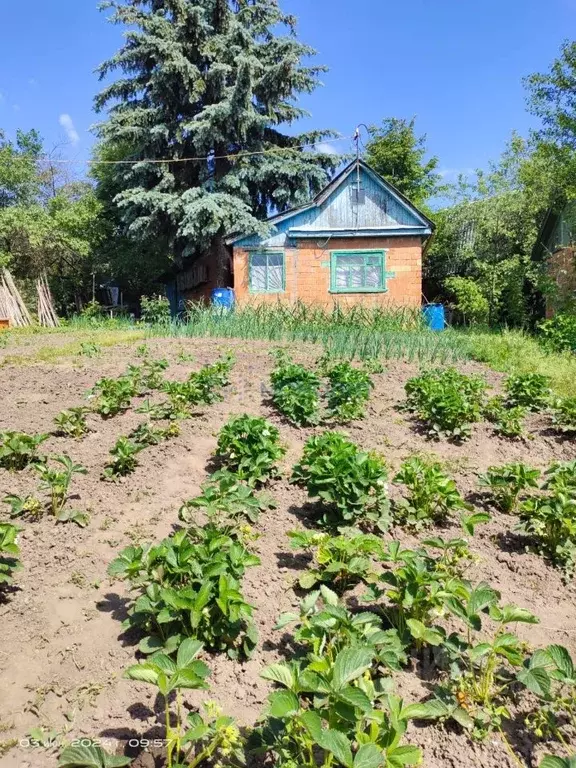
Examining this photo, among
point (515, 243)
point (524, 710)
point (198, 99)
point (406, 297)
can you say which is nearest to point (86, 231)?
point (198, 99)

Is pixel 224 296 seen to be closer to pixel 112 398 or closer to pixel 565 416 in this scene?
pixel 112 398

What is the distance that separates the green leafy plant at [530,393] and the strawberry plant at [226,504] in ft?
11.0

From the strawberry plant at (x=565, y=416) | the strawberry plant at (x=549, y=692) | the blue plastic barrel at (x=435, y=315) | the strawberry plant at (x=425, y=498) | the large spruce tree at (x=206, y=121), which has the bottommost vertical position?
the strawberry plant at (x=549, y=692)

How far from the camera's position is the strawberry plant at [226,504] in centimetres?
276

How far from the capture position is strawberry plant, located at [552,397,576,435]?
475 centimetres

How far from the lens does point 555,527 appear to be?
2.98 metres

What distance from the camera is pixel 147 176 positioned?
55.4 ft

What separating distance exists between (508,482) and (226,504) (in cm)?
187

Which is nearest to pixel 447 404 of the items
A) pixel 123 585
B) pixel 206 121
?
pixel 123 585

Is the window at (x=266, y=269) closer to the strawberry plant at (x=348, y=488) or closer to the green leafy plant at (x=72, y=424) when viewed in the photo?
the green leafy plant at (x=72, y=424)

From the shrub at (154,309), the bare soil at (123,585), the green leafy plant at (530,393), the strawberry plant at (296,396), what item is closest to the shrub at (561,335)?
the green leafy plant at (530,393)

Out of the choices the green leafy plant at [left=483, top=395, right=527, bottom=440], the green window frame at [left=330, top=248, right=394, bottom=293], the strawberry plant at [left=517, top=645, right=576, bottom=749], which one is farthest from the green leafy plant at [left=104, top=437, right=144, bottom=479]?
the green window frame at [left=330, top=248, right=394, bottom=293]

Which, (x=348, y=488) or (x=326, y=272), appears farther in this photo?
(x=326, y=272)

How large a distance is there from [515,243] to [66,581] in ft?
67.8
